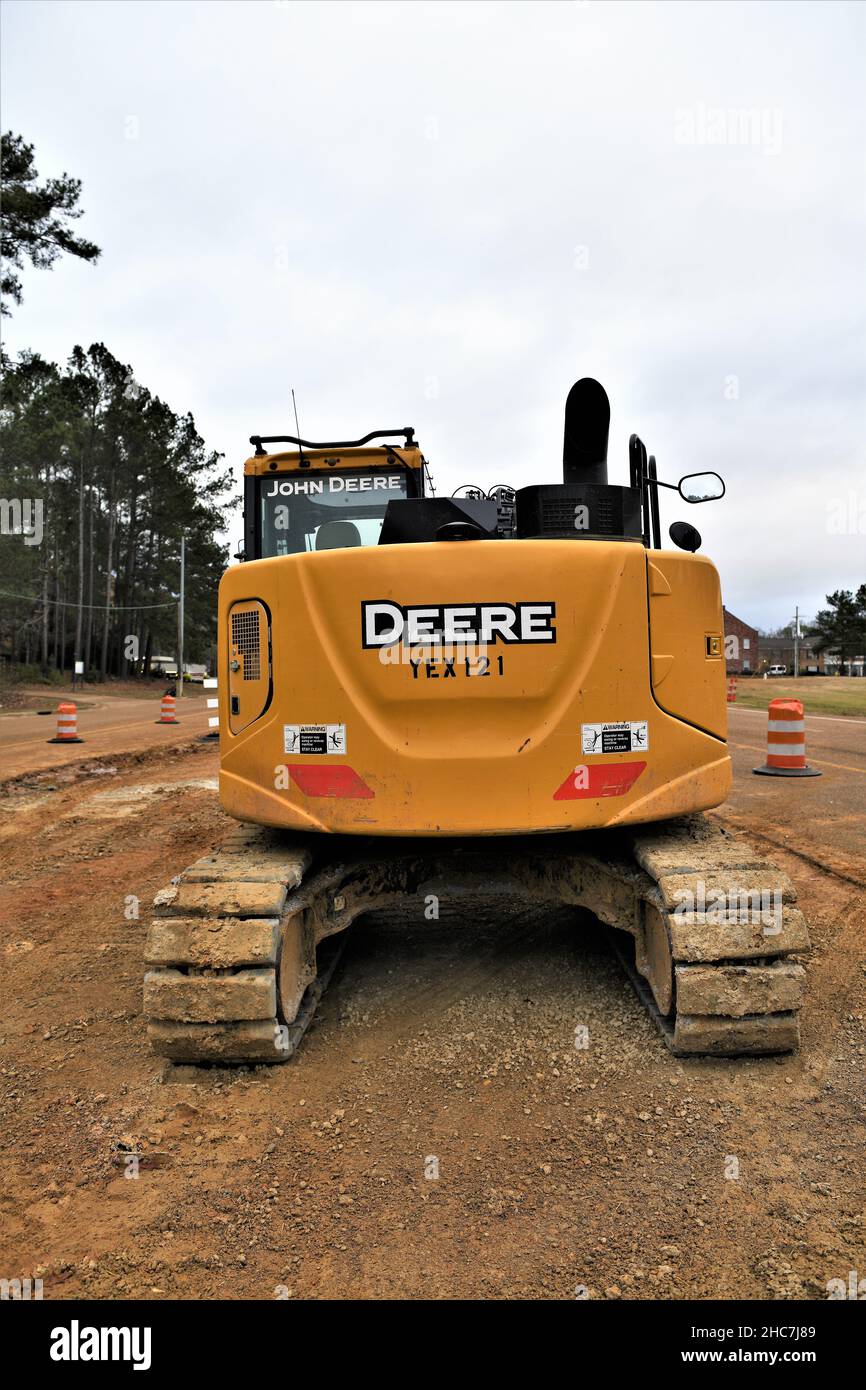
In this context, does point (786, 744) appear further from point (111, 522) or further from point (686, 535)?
point (111, 522)

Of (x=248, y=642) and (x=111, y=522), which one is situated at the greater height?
(x=111, y=522)

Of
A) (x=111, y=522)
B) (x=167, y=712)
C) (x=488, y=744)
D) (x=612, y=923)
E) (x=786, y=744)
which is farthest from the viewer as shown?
(x=111, y=522)

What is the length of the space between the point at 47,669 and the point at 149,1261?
48.5m

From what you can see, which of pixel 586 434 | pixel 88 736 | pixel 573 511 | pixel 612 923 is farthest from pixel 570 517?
pixel 88 736

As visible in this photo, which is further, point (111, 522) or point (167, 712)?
point (111, 522)

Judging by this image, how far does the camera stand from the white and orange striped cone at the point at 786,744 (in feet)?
37.5

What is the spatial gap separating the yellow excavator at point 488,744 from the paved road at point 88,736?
9.55 m

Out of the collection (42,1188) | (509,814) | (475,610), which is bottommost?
(42,1188)

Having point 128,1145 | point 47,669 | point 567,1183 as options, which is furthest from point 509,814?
point 47,669

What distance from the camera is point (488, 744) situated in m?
3.52

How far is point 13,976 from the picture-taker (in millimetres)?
4828

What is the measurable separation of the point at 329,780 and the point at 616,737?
46.7 inches

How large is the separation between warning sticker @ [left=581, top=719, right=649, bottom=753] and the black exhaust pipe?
1.19 metres
